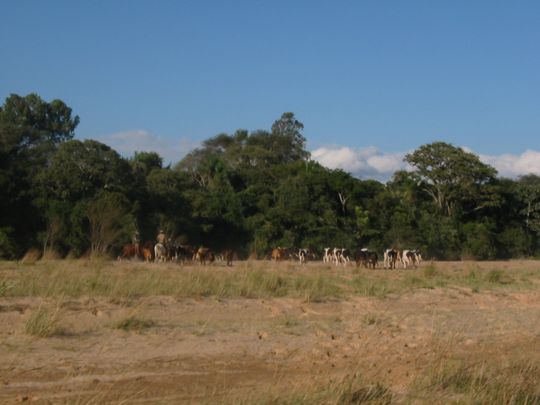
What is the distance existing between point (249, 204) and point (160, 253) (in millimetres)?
14756

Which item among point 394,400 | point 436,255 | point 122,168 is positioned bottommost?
point 394,400

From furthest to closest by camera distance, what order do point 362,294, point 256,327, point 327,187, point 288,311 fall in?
point 327,187, point 362,294, point 288,311, point 256,327

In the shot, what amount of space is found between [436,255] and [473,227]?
152 inches

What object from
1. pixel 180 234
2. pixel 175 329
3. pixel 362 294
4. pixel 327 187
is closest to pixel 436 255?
pixel 327 187

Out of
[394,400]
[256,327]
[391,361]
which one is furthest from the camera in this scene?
[256,327]

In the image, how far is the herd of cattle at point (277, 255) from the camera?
94.7 ft

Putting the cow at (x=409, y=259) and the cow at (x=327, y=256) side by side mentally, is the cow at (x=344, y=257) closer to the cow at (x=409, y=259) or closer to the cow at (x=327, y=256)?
the cow at (x=327, y=256)

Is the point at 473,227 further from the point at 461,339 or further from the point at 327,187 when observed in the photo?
the point at 461,339

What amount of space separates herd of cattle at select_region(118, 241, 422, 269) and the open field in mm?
9307

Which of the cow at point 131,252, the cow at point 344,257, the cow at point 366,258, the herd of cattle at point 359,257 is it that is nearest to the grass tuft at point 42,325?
the cow at point 131,252

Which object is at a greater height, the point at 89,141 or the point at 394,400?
the point at 89,141

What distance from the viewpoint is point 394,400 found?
22.8 ft

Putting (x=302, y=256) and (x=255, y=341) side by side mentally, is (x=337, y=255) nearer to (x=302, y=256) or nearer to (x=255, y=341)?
(x=302, y=256)

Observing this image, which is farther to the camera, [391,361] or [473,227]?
[473,227]
